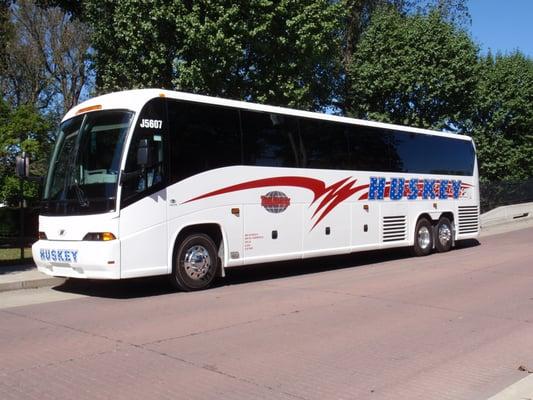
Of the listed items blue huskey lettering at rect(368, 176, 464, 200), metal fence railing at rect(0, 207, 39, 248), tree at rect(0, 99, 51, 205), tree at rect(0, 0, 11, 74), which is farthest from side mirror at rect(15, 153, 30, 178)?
tree at rect(0, 0, 11, 74)

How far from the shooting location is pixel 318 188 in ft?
42.5

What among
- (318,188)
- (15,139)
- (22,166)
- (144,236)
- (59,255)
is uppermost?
(15,139)

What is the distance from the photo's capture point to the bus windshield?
9.58 m

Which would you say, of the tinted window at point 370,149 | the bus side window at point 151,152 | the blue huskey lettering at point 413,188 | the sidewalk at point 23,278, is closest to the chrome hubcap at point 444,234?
the blue huskey lettering at point 413,188

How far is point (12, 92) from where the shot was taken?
3447 centimetres

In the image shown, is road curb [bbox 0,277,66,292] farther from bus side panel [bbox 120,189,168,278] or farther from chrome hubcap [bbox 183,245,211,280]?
chrome hubcap [bbox 183,245,211,280]

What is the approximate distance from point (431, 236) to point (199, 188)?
28.1ft

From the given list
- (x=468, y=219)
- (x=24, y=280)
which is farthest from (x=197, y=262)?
(x=468, y=219)

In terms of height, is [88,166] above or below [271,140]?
below

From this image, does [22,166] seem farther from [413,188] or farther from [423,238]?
[423,238]

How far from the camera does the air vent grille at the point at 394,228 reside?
15.0 m

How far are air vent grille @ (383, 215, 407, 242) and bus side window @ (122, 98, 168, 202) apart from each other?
22.5ft

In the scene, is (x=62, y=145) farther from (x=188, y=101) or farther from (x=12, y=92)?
Answer: (x=12, y=92)

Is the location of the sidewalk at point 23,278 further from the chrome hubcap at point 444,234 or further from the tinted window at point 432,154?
the chrome hubcap at point 444,234
